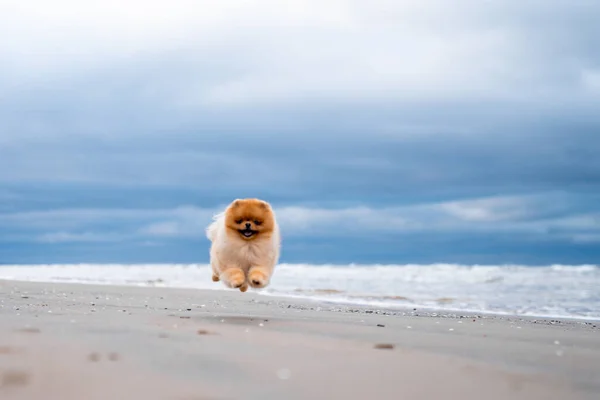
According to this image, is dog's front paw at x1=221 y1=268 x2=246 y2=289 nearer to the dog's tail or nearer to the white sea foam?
the dog's tail

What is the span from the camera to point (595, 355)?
500 centimetres

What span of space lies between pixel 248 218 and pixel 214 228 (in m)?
1.35

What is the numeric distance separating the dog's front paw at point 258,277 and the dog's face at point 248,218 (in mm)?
438

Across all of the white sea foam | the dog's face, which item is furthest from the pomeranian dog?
the white sea foam

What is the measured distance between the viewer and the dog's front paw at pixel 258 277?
27.1ft

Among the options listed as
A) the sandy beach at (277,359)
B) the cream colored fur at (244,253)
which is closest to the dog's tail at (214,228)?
the cream colored fur at (244,253)

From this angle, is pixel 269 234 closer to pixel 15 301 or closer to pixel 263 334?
pixel 15 301

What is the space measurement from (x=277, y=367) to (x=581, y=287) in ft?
41.8

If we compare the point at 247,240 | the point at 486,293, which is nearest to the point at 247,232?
the point at 247,240

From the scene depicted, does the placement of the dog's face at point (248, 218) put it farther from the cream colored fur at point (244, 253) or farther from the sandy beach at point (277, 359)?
the sandy beach at point (277, 359)

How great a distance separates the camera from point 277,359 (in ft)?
13.6

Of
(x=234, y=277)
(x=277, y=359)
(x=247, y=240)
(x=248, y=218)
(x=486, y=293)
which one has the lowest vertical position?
(x=277, y=359)

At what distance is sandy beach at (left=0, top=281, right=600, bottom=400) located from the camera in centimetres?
334

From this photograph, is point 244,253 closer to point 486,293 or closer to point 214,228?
point 214,228
